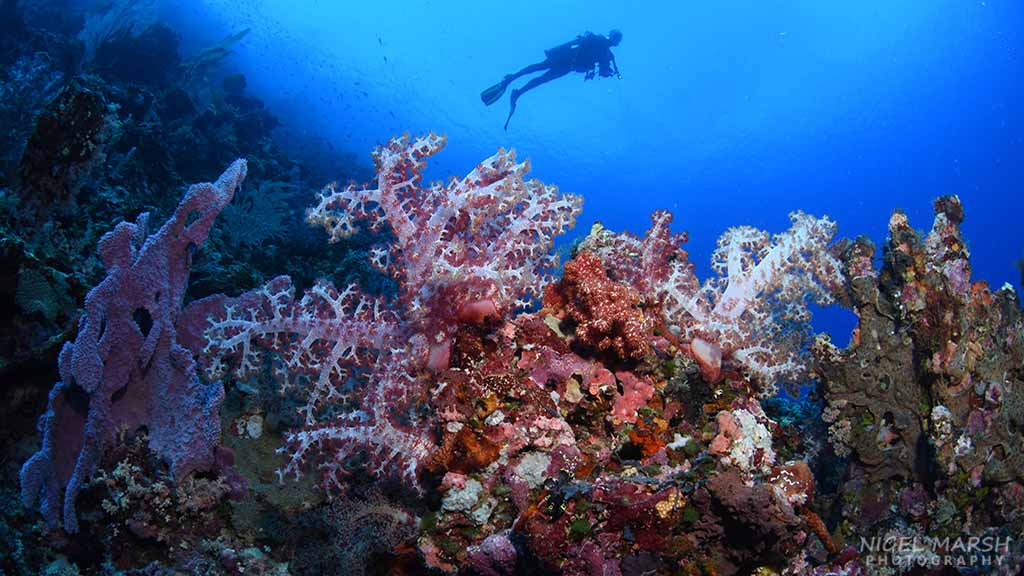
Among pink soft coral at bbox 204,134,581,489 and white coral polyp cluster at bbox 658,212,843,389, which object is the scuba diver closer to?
white coral polyp cluster at bbox 658,212,843,389

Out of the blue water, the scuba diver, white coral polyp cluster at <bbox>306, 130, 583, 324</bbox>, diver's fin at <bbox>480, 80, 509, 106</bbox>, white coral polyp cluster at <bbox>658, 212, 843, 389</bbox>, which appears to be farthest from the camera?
the blue water

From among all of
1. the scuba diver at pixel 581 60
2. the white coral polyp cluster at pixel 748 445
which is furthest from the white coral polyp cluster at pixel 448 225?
the scuba diver at pixel 581 60

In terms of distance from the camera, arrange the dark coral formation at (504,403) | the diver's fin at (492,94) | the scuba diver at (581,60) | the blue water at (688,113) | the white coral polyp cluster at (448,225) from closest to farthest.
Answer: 1. the dark coral formation at (504,403)
2. the white coral polyp cluster at (448,225)
3. the scuba diver at (581,60)
4. the diver's fin at (492,94)
5. the blue water at (688,113)

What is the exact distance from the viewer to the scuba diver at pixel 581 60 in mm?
19344

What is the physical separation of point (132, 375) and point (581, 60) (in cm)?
1958

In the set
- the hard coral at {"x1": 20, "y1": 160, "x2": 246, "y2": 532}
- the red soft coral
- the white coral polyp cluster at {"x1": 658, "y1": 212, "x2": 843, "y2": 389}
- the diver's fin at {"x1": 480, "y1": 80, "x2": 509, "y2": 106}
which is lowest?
the hard coral at {"x1": 20, "y1": 160, "x2": 246, "y2": 532}

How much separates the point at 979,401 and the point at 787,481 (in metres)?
2.02

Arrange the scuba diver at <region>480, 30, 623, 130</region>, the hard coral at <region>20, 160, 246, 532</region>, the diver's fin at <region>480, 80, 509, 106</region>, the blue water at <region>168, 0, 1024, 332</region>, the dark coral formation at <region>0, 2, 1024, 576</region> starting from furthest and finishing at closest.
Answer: the blue water at <region>168, 0, 1024, 332</region>
the diver's fin at <region>480, 80, 509, 106</region>
the scuba diver at <region>480, 30, 623, 130</region>
the hard coral at <region>20, 160, 246, 532</region>
the dark coral formation at <region>0, 2, 1024, 576</region>

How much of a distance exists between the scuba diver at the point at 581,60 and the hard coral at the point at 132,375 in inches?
654

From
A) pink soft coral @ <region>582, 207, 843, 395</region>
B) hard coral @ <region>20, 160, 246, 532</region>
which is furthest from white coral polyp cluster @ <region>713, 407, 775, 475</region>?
hard coral @ <region>20, 160, 246, 532</region>

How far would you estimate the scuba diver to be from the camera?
19.3 meters

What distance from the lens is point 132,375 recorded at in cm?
362

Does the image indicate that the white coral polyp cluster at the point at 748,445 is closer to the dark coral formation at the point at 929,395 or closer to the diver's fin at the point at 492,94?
the dark coral formation at the point at 929,395

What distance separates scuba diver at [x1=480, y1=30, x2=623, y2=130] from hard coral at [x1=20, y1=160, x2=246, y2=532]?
54.5ft
